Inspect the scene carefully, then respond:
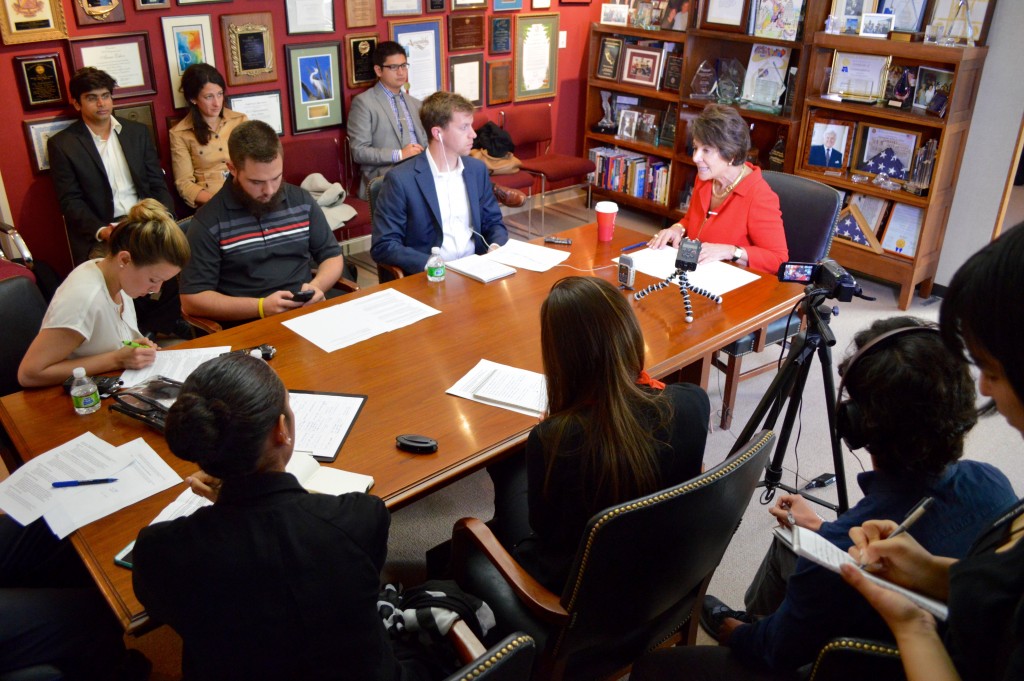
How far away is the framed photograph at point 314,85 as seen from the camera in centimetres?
475

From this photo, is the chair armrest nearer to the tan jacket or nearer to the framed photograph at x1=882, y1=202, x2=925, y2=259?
the tan jacket

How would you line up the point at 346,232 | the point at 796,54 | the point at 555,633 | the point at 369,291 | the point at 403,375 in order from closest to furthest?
1. the point at 555,633
2. the point at 403,375
3. the point at 369,291
4. the point at 796,54
5. the point at 346,232

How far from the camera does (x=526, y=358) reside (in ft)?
7.66

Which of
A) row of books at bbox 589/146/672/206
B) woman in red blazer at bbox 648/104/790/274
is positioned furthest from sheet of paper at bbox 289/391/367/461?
row of books at bbox 589/146/672/206

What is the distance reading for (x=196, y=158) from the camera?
436 cm

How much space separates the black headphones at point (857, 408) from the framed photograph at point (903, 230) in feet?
10.6

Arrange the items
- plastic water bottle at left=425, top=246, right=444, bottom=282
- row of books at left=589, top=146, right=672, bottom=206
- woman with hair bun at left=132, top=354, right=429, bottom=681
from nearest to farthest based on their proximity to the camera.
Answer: woman with hair bun at left=132, top=354, right=429, bottom=681, plastic water bottle at left=425, top=246, right=444, bottom=282, row of books at left=589, top=146, right=672, bottom=206

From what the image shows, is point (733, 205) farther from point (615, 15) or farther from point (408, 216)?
point (615, 15)

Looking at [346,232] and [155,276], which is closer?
[155,276]

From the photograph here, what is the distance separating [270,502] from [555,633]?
0.66m

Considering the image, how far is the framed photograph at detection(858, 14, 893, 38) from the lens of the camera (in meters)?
4.23

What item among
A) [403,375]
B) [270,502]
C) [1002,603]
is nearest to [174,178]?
[403,375]

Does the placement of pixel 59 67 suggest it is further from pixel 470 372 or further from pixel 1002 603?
pixel 1002 603

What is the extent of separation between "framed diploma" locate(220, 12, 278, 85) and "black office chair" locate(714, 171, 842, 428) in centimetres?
306
